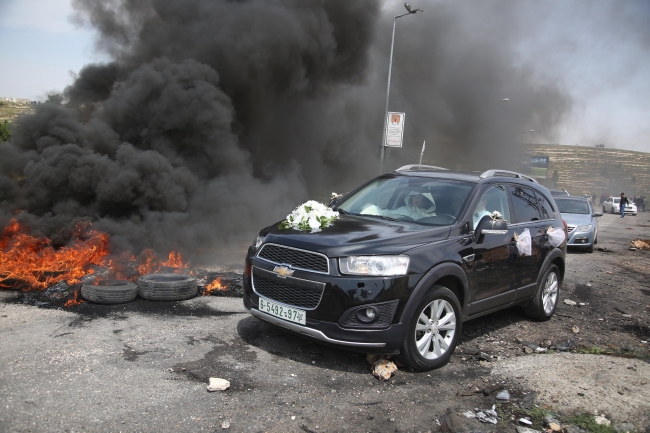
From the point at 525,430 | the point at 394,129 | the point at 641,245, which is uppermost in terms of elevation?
the point at 394,129

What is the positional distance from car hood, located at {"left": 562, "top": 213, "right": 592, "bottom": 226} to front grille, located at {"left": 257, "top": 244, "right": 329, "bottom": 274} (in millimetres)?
10580

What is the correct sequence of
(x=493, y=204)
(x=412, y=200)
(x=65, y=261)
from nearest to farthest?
(x=412, y=200) → (x=493, y=204) → (x=65, y=261)

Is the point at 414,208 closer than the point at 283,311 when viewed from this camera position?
No

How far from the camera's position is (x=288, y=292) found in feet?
13.2

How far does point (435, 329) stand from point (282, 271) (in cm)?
135

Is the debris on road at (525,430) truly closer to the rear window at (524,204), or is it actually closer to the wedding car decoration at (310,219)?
the wedding car decoration at (310,219)

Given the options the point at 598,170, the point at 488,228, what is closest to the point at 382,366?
the point at 488,228

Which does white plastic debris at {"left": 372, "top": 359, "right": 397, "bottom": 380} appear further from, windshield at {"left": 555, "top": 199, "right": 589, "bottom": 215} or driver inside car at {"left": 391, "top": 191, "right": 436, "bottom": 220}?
windshield at {"left": 555, "top": 199, "right": 589, "bottom": 215}

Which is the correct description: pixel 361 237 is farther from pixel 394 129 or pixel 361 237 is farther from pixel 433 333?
pixel 394 129

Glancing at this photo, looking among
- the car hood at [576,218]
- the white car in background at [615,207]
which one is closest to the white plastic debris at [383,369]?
the car hood at [576,218]

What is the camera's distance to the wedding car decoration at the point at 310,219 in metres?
4.32

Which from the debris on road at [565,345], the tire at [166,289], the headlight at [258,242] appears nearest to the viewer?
the headlight at [258,242]

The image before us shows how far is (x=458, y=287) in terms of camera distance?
4387mm

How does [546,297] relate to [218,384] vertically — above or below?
above
